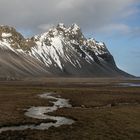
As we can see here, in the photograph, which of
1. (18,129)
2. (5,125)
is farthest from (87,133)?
(5,125)

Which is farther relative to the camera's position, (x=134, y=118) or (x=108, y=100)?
(x=108, y=100)

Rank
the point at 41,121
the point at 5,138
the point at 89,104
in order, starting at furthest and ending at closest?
the point at 89,104, the point at 41,121, the point at 5,138

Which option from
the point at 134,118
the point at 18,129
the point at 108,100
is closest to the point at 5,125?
the point at 18,129

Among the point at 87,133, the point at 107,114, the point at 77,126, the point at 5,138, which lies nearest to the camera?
the point at 5,138

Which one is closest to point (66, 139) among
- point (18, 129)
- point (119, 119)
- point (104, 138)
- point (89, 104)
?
point (104, 138)

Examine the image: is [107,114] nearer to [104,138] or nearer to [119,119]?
[119,119]

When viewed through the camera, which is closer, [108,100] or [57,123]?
[57,123]

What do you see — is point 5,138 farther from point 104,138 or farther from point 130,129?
point 130,129

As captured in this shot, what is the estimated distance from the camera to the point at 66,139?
122 ft

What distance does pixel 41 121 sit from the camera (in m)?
48.3

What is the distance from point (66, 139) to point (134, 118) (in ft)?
55.9

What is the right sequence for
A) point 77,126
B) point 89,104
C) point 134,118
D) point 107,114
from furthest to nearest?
point 89,104, point 107,114, point 134,118, point 77,126

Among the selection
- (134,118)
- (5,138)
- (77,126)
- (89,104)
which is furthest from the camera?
(89,104)

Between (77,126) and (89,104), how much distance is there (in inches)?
1225
